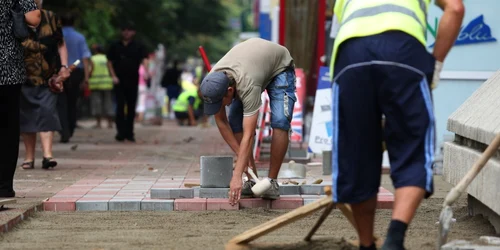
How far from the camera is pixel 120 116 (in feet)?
59.1

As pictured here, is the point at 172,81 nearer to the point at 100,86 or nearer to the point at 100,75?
the point at 100,86

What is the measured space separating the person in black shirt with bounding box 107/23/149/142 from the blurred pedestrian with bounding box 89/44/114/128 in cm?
445

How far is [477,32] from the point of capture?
12.1 meters

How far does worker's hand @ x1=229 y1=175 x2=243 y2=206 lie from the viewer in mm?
7750

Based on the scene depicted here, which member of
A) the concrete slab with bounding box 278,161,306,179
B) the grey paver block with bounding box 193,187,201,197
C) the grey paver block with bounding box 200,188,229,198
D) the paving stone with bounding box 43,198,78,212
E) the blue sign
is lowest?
the concrete slab with bounding box 278,161,306,179

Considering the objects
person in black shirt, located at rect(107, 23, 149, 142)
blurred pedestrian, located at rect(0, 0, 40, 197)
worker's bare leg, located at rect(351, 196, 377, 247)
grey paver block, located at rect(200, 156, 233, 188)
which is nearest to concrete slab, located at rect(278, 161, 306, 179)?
grey paver block, located at rect(200, 156, 233, 188)

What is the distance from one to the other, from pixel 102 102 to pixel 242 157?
16.2m

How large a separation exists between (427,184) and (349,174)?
1.27 feet

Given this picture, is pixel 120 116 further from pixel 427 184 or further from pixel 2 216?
pixel 427 184

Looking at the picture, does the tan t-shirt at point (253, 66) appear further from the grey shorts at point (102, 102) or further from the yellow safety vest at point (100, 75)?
the grey shorts at point (102, 102)

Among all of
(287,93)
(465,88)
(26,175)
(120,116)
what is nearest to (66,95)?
(120,116)

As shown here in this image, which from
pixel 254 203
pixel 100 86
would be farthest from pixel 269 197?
pixel 100 86

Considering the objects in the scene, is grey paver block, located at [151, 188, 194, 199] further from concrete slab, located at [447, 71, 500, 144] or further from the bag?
concrete slab, located at [447, 71, 500, 144]

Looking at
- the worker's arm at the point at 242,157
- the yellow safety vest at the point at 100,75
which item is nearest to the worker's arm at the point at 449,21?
the worker's arm at the point at 242,157
